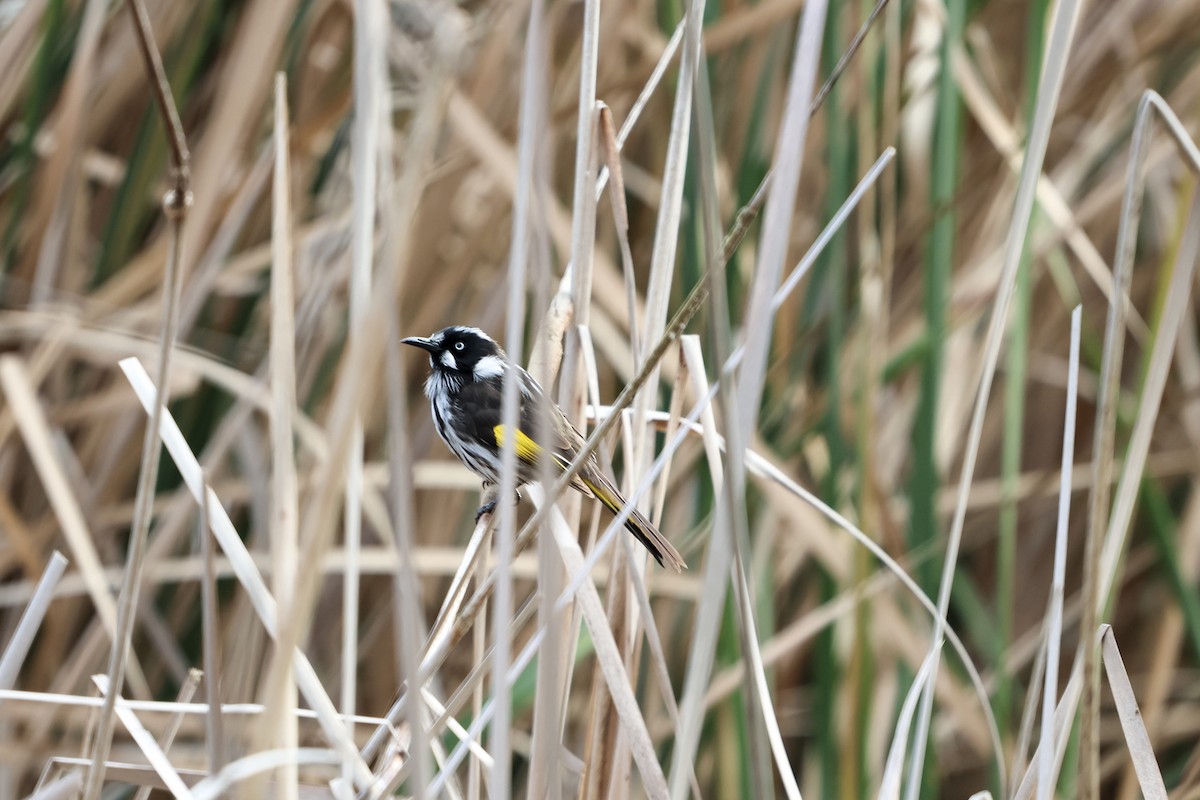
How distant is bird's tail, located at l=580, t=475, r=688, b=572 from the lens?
1677 millimetres

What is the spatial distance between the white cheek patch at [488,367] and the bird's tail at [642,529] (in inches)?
27.9

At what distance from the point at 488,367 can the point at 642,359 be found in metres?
1.17

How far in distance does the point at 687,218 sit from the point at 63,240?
1.32 metres

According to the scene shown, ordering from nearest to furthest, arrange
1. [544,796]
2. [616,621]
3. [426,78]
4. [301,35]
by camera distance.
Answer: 1. [426,78]
2. [544,796]
3. [616,621]
4. [301,35]

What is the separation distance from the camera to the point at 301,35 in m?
2.55

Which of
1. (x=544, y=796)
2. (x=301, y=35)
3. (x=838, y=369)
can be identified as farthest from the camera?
(x=301, y=35)


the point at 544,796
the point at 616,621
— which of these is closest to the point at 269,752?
the point at 544,796

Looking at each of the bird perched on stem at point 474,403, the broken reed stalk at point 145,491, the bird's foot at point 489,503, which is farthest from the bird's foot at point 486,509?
the broken reed stalk at point 145,491

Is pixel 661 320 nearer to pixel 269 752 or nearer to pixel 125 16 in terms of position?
pixel 269 752

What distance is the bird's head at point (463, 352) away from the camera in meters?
2.46

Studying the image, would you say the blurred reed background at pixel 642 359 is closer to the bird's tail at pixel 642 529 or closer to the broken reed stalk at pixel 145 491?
the bird's tail at pixel 642 529

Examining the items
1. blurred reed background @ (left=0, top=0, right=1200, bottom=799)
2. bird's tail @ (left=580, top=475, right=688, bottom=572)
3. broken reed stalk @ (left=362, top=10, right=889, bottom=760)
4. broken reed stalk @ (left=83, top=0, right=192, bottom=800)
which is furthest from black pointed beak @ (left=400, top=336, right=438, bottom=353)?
broken reed stalk @ (left=83, top=0, right=192, bottom=800)

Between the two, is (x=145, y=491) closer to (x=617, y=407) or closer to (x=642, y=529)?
(x=617, y=407)

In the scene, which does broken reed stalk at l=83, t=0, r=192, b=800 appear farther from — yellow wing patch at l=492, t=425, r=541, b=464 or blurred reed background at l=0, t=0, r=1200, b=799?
yellow wing patch at l=492, t=425, r=541, b=464
